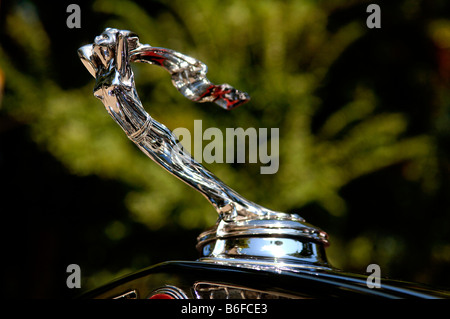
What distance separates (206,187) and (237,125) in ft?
7.75

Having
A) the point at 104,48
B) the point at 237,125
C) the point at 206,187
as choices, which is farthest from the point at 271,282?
the point at 237,125

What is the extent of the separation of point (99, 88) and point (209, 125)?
95.4 inches

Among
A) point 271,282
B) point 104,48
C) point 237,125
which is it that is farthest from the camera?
point 237,125

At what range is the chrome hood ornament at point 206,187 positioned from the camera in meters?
0.63

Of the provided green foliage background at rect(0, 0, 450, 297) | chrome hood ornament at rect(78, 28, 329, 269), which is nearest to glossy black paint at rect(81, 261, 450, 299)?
chrome hood ornament at rect(78, 28, 329, 269)

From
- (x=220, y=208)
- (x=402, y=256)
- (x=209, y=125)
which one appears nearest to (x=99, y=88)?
(x=220, y=208)

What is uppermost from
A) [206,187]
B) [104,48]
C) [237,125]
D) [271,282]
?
[237,125]

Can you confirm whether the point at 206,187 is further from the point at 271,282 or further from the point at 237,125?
the point at 237,125

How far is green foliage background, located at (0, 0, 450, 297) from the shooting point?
2957mm

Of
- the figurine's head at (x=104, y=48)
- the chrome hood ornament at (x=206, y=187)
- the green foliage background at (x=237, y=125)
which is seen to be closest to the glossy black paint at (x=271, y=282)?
the chrome hood ornament at (x=206, y=187)

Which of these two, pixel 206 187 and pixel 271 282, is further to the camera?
pixel 206 187

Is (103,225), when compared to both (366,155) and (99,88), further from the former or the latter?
(99,88)

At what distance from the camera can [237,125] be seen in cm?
304
